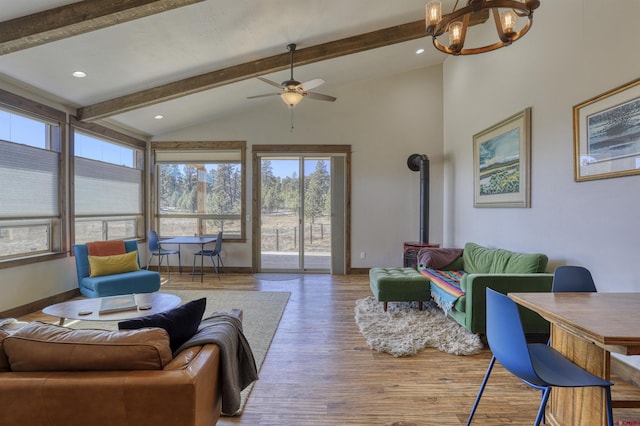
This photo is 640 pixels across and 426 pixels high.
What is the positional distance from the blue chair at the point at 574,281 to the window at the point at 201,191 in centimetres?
517

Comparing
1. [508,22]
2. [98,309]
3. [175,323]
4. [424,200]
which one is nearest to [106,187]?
[98,309]

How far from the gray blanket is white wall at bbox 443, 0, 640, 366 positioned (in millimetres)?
2734

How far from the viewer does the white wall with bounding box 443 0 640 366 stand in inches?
90.7

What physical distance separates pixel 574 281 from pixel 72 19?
4296 mm

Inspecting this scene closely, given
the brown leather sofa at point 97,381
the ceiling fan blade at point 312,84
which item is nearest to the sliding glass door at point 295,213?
the ceiling fan blade at point 312,84

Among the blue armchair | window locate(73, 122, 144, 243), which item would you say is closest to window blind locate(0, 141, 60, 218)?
window locate(73, 122, 144, 243)

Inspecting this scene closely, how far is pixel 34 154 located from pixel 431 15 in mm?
4641

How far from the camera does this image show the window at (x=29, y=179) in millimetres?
3535

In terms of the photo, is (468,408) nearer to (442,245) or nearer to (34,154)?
(442,245)

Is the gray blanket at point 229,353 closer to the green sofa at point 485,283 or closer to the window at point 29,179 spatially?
the green sofa at point 485,283

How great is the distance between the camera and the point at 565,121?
2881 millimetres

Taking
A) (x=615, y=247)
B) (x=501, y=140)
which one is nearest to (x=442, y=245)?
(x=501, y=140)

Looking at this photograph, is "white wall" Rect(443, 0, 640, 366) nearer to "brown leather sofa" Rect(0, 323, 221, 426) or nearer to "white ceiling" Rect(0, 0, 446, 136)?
"white ceiling" Rect(0, 0, 446, 136)

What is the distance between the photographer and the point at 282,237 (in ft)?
20.4
